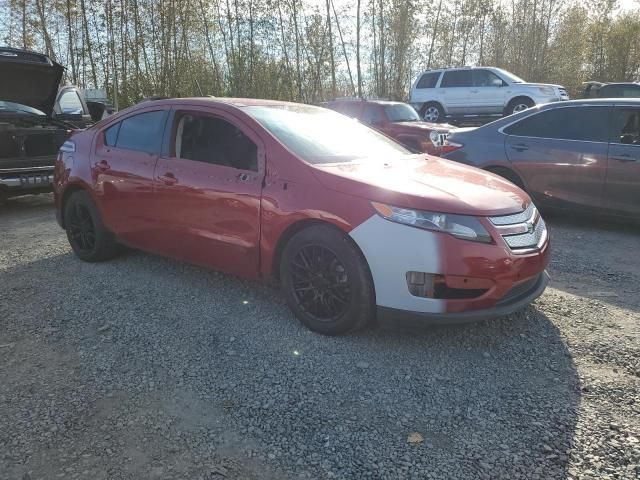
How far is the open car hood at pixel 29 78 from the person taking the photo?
7.38 metres

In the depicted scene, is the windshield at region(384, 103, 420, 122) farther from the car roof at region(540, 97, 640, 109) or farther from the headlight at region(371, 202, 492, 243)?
the headlight at region(371, 202, 492, 243)

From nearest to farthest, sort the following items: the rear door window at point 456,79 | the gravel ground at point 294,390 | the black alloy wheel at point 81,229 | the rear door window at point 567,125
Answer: the gravel ground at point 294,390
the black alloy wheel at point 81,229
the rear door window at point 567,125
the rear door window at point 456,79

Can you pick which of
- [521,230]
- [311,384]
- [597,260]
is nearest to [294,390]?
[311,384]

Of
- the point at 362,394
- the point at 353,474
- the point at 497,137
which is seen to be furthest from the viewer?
the point at 497,137

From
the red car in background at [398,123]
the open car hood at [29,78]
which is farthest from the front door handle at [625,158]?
the open car hood at [29,78]

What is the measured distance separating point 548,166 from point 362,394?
4.52 metres

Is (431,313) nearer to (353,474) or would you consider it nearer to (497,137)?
(353,474)

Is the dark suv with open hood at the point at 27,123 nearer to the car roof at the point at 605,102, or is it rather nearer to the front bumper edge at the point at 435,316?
the front bumper edge at the point at 435,316

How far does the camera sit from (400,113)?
10.8m

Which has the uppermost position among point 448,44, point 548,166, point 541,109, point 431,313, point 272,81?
point 448,44

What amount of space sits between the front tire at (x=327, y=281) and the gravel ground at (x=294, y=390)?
141 mm

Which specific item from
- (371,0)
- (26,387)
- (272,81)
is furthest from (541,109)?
(371,0)

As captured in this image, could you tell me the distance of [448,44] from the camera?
86.7 ft

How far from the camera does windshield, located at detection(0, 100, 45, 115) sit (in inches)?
318
